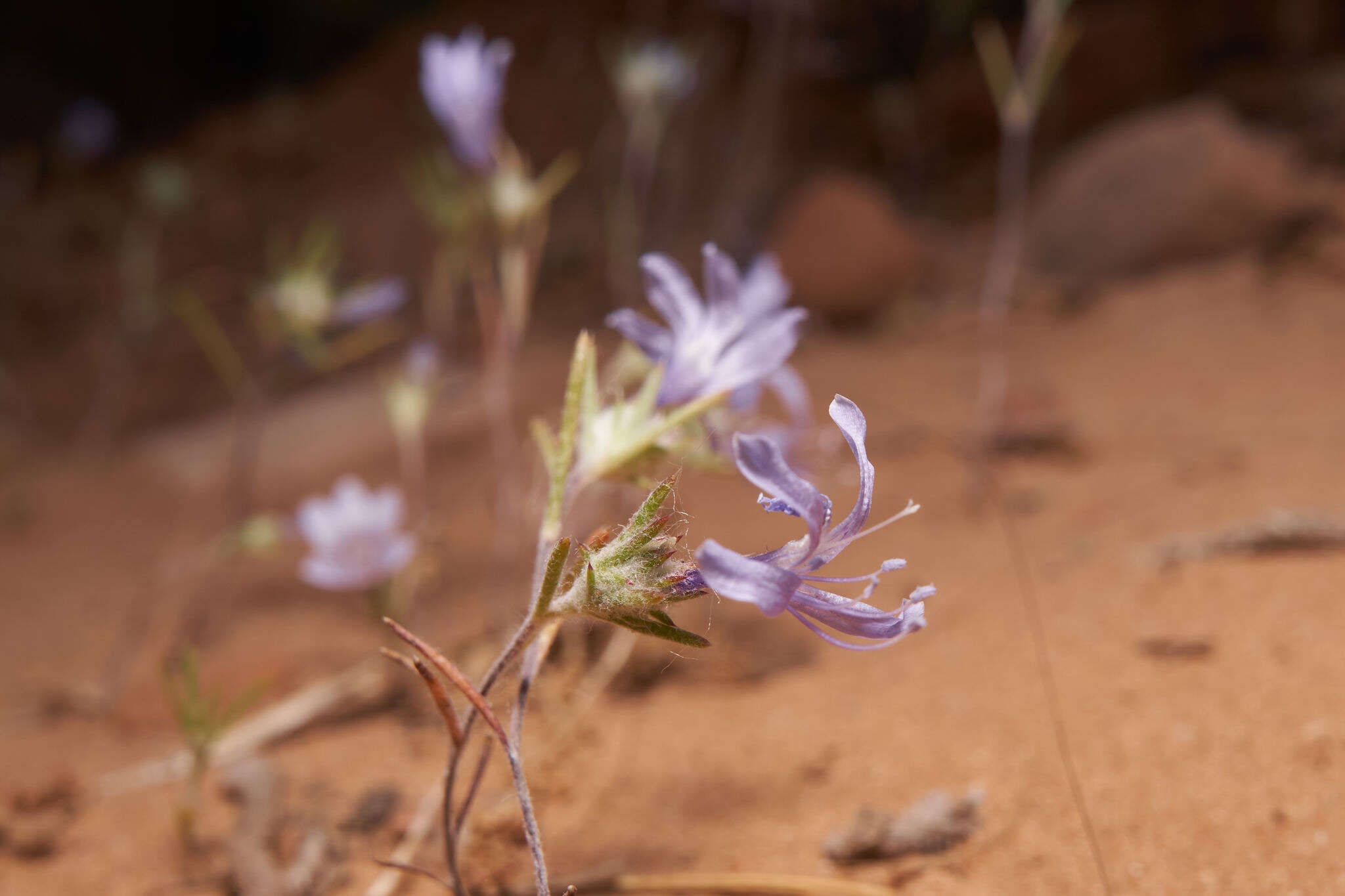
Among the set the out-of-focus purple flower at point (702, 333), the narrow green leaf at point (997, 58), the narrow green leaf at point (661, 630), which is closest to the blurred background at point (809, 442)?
the narrow green leaf at point (997, 58)

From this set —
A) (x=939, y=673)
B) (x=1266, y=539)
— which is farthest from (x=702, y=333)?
(x=1266, y=539)

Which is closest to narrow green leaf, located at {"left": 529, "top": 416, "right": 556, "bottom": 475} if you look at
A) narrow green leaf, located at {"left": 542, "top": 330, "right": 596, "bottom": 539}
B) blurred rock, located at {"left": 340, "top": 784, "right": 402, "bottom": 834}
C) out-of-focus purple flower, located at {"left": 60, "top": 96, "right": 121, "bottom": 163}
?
narrow green leaf, located at {"left": 542, "top": 330, "right": 596, "bottom": 539}

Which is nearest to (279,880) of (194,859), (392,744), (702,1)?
(194,859)

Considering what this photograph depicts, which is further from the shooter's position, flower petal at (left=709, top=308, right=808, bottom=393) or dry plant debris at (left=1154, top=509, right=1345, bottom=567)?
dry plant debris at (left=1154, top=509, right=1345, bottom=567)

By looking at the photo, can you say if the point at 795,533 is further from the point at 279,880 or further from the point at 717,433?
the point at 279,880

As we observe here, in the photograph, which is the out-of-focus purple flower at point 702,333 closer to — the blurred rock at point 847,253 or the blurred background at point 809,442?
the blurred background at point 809,442

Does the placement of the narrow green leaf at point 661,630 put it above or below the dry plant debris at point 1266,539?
below

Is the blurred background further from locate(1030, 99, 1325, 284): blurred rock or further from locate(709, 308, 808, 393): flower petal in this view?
locate(709, 308, 808, 393): flower petal
